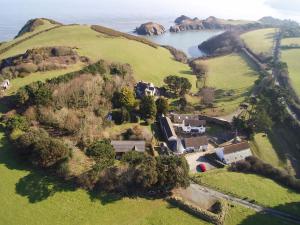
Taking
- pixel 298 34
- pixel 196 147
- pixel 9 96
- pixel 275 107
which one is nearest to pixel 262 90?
pixel 275 107

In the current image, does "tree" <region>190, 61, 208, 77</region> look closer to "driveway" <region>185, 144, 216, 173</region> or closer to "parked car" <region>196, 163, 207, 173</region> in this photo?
"driveway" <region>185, 144, 216, 173</region>

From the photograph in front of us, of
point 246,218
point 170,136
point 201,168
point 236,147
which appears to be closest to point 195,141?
point 170,136

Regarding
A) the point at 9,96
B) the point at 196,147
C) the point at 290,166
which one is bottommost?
the point at 290,166

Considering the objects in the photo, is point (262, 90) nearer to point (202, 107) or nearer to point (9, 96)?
point (202, 107)

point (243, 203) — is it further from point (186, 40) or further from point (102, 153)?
point (186, 40)

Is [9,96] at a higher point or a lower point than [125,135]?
higher

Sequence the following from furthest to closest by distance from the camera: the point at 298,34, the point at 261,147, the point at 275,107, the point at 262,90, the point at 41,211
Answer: the point at 298,34 < the point at 262,90 < the point at 275,107 < the point at 261,147 < the point at 41,211

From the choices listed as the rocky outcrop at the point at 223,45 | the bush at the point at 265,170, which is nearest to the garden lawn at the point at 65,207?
the bush at the point at 265,170
